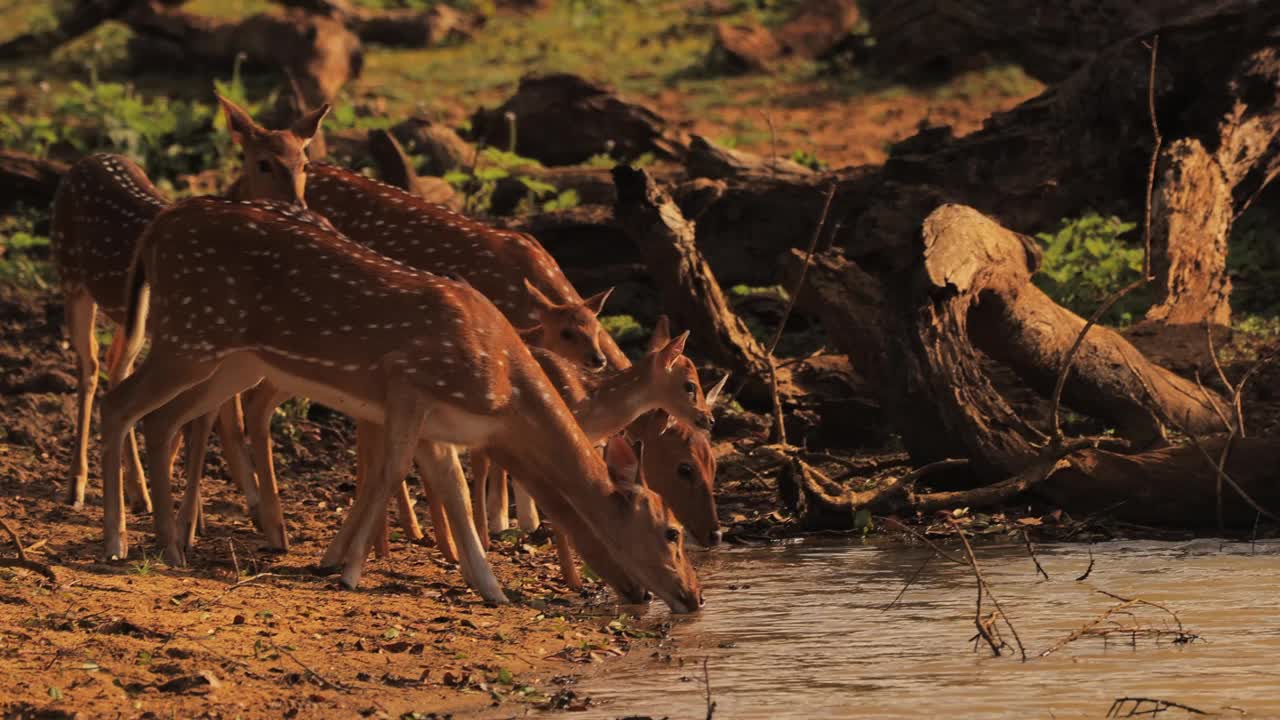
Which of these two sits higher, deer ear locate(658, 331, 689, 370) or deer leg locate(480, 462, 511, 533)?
deer ear locate(658, 331, 689, 370)

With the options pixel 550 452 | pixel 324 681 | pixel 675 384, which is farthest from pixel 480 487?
pixel 324 681

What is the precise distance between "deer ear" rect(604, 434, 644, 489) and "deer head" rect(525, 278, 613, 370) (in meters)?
1.53

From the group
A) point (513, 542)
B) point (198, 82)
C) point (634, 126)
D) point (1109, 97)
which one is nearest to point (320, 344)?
point (513, 542)

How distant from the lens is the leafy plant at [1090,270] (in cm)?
1365

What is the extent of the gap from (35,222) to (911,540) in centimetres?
848

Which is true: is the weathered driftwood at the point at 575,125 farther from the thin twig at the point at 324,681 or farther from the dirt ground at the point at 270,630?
the thin twig at the point at 324,681

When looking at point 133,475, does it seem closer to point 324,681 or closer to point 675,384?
point 675,384

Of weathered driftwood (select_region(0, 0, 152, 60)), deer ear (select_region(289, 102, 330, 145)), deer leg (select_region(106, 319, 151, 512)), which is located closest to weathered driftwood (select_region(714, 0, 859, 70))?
weathered driftwood (select_region(0, 0, 152, 60))

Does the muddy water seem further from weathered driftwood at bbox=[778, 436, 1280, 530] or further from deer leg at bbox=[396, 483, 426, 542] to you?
deer leg at bbox=[396, 483, 426, 542]

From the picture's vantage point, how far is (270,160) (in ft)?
33.2

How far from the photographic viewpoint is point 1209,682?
6664 mm

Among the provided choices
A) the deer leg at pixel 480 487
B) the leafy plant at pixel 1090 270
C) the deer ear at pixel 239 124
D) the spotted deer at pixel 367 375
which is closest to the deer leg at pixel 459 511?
the spotted deer at pixel 367 375

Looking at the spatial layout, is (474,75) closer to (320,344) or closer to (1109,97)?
(1109,97)

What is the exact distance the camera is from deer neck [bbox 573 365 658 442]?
9289 mm
